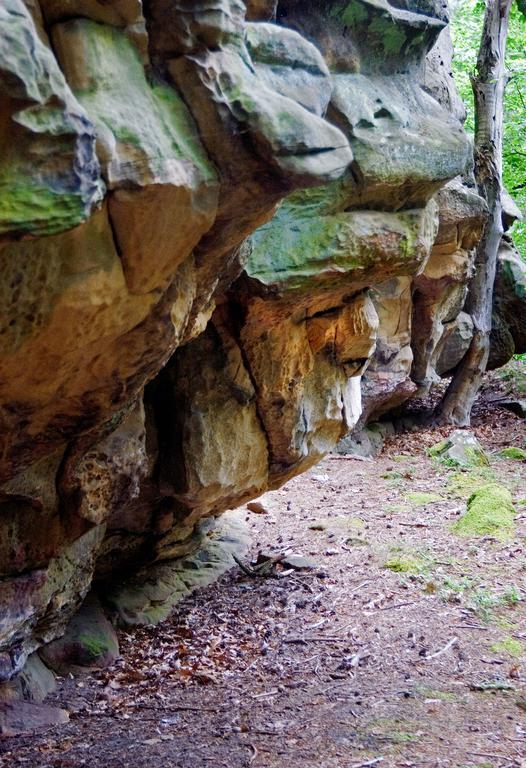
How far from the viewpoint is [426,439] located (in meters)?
17.8

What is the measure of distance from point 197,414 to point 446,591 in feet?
13.1

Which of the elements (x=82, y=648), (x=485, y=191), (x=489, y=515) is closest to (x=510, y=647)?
(x=489, y=515)

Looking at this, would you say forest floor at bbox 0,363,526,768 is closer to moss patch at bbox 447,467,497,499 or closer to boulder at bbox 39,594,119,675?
boulder at bbox 39,594,119,675

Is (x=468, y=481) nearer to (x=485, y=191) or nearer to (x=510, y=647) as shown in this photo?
(x=510, y=647)

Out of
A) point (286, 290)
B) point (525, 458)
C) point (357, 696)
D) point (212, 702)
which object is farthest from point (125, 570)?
point (525, 458)

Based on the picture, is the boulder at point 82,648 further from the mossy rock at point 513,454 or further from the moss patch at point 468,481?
the mossy rock at point 513,454

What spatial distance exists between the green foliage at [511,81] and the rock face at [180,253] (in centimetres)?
1509

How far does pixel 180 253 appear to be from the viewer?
4.25 metres

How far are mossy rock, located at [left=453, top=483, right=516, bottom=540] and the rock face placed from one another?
3458 mm

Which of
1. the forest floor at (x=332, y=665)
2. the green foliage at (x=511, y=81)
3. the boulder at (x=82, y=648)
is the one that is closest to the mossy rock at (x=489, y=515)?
the forest floor at (x=332, y=665)

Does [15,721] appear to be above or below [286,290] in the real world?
below

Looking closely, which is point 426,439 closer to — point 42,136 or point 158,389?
point 158,389

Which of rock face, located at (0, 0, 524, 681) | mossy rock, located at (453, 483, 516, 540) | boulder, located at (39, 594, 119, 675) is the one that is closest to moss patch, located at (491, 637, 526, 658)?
rock face, located at (0, 0, 524, 681)

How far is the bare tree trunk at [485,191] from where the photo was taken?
17531 mm
